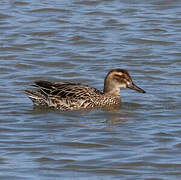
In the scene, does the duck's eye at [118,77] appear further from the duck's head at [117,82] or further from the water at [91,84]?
the water at [91,84]

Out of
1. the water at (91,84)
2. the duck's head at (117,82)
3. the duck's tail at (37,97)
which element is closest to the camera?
the water at (91,84)

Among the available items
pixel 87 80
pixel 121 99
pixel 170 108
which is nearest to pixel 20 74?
pixel 87 80

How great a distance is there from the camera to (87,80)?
15297mm

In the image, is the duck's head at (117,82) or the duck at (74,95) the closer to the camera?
the duck at (74,95)

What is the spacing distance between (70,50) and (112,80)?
3.75 m

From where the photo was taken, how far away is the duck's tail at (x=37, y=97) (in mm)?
13391

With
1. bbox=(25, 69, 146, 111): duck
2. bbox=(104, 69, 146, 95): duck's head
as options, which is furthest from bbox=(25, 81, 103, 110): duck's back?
bbox=(104, 69, 146, 95): duck's head

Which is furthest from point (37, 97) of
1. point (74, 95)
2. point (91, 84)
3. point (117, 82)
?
point (91, 84)

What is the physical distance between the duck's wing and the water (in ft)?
1.23

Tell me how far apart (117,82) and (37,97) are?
1.38 metres

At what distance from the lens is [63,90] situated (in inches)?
532

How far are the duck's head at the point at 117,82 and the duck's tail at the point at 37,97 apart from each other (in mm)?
1138

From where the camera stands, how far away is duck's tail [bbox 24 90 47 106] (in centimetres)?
1339

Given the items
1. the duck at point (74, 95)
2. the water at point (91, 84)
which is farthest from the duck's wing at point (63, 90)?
the water at point (91, 84)
